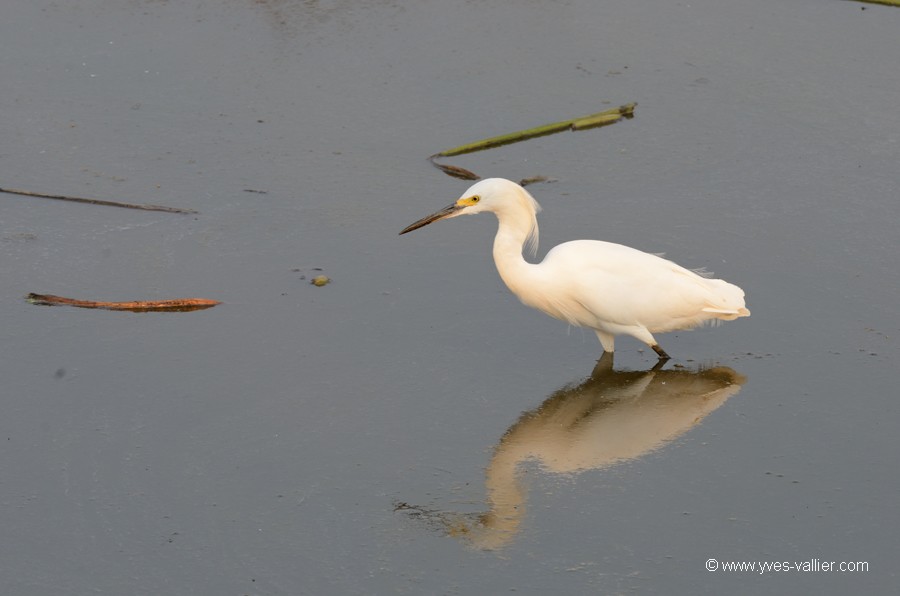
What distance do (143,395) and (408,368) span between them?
1.13 meters

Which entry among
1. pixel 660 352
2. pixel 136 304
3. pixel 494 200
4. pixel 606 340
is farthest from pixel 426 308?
pixel 136 304

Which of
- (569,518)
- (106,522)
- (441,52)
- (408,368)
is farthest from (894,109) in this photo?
(106,522)

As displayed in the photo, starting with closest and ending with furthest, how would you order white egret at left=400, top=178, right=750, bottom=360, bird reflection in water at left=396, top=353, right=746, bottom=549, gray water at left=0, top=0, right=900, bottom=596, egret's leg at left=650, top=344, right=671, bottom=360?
1. gray water at left=0, top=0, right=900, bottom=596
2. bird reflection in water at left=396, top=353, right=746, bottom=549
3. white egret at left=400, top=178, right=750, bottom=360
4. egret's leg at left=650, top=344, right=671, bottom=360

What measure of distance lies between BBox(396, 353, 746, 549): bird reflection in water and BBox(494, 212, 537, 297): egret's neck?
0.54 meters

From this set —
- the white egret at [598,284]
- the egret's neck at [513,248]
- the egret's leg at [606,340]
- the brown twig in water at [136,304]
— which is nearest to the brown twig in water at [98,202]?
the brown twig in water at [136,304]

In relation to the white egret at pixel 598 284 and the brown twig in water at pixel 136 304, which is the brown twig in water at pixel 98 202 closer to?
the brown twig in water at pixel 136 304

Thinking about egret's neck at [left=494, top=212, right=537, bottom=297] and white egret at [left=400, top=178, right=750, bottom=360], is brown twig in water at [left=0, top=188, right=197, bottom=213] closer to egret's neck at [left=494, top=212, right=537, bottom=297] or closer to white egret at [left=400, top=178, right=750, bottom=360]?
white egret at [left=400, top=178, right=750, bottom=360]

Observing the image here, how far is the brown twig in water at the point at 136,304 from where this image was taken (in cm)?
602

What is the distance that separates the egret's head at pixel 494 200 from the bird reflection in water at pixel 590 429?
81 cm

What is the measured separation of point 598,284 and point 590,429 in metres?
0.72

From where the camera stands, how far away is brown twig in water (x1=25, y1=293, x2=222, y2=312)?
602 centimetres

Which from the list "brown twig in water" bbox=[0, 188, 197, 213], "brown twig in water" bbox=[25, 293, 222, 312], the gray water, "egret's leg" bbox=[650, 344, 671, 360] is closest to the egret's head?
the gray water

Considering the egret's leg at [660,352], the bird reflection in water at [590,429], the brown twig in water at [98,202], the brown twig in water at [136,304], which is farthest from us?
the brown twig in water at [98,202]

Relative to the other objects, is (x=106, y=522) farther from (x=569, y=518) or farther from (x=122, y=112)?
(x=122, y=112)
